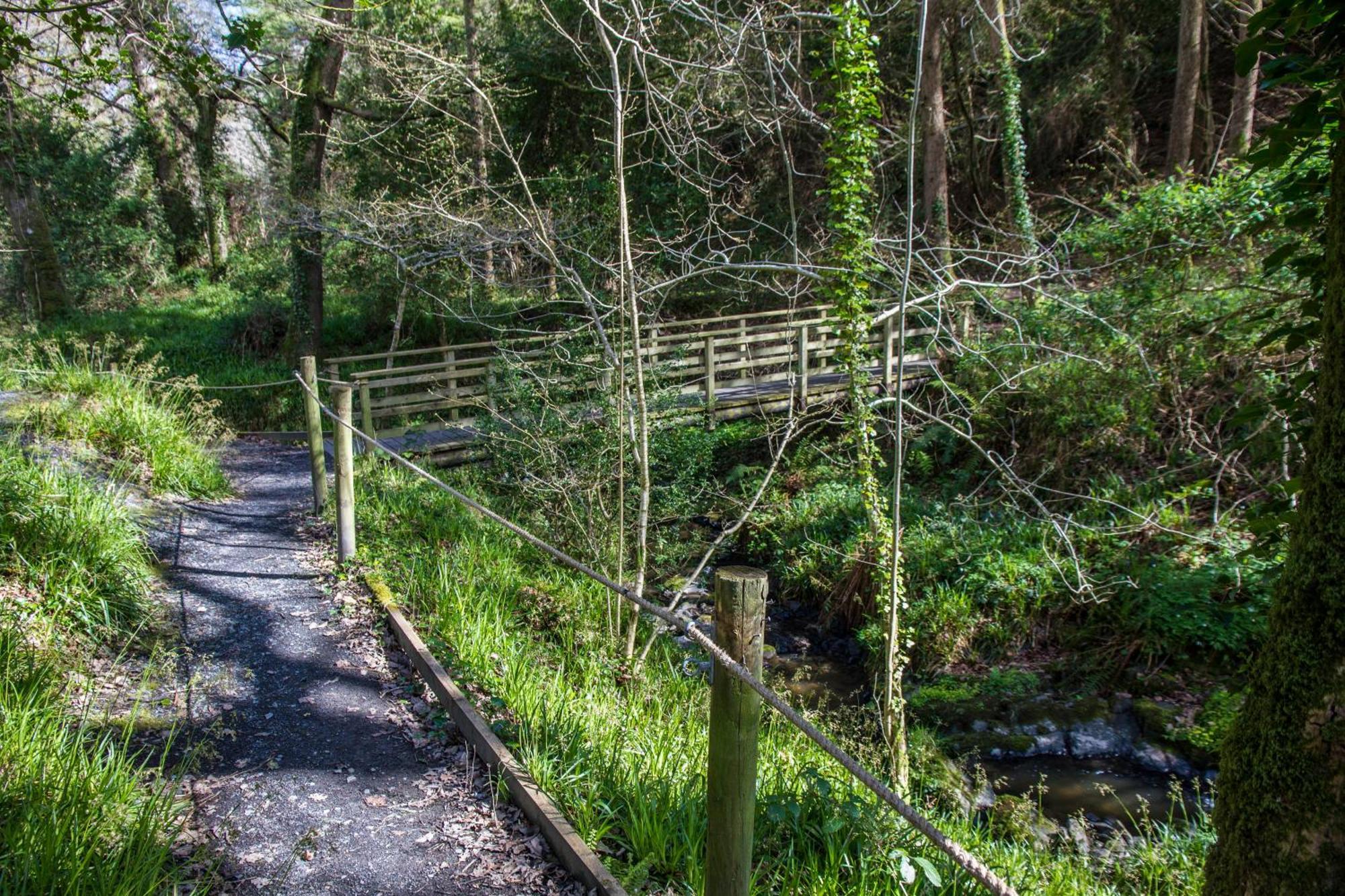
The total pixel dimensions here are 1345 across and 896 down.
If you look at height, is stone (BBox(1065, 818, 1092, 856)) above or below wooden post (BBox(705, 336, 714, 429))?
below

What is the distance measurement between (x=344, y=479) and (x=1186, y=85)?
15.1 meters

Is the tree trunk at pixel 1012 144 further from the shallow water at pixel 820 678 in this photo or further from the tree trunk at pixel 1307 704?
the tree trunk at pixel 1307 704

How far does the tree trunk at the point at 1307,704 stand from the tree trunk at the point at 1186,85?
47.3ft

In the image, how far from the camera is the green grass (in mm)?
3293

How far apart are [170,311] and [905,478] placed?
66.4 ft

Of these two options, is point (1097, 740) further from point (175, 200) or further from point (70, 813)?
point (175, 200)

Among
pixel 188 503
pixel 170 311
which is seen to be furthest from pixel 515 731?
pixel 170 311

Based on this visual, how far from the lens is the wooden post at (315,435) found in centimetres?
744

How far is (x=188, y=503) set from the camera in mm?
7875

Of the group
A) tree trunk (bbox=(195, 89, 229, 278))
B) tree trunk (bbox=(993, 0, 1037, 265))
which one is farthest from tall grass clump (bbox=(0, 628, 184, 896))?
tree trunk (bbox=(195, 89, 229, 278))

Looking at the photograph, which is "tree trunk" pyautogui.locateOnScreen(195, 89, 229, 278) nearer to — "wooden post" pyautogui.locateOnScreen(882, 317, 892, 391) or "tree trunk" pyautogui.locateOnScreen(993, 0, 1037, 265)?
"wooden post" pyautogui.locateOnScreen(882, 317, 892, 391)

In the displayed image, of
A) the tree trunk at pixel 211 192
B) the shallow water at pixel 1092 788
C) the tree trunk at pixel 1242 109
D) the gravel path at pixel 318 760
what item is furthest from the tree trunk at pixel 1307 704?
the tree trunk at pixel 211 192

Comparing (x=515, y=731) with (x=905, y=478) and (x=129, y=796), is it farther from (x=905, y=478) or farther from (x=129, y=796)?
(x=905, y=478)

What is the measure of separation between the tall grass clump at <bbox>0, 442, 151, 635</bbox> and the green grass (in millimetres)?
1589
